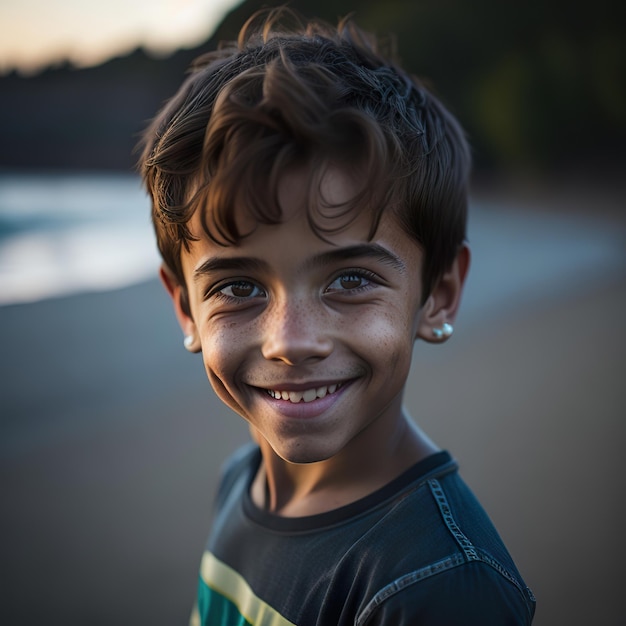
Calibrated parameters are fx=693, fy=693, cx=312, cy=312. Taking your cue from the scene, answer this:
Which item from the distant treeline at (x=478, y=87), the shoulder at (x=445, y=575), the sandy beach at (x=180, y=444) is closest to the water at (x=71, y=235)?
the distant treeline at (x=478, y=87)

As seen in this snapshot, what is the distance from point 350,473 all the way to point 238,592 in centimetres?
32

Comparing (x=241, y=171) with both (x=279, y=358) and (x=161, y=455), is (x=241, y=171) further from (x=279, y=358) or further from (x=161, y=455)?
(x=161, y=455)

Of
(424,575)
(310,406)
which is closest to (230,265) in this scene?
(310,406)

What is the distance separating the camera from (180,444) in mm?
3752

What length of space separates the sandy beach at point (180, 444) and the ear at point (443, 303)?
163 cm

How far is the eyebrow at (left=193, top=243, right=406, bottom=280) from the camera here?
108 centimetres

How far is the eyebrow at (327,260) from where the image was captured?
1.08m

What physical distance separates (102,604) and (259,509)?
1526 mm

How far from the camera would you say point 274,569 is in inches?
49.5

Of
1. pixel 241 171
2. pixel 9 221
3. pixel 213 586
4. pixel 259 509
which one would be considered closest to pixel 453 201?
pixel 241 171

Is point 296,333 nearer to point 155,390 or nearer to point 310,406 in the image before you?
point 310,406

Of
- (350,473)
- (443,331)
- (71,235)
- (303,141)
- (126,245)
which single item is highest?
(71,235)

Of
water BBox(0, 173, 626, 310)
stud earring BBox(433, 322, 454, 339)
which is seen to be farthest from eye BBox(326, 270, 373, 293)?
water BBox(0, 173, 626, 310)

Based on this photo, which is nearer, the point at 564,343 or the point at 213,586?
the point at 213,586
